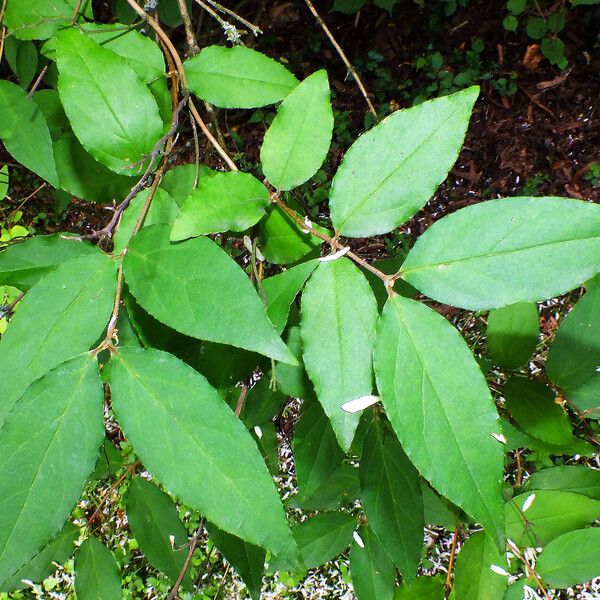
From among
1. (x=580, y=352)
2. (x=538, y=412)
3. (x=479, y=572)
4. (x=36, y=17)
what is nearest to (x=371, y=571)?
(x=479, y=572)

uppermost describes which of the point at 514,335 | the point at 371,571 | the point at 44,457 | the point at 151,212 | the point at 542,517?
the point at 151,212

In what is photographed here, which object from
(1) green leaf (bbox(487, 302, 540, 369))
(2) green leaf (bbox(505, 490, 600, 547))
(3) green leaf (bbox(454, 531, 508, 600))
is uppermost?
(1) green leaf (bbox(487, 302, 540, 369))

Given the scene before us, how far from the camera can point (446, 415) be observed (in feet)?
1.77

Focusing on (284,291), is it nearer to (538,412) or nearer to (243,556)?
(243,556)

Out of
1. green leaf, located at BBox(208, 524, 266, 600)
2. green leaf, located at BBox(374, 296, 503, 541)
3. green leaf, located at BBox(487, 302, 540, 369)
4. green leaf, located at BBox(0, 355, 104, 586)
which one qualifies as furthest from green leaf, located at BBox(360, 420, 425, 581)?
green leaf, located at BBox(0, 355, 104, 586)

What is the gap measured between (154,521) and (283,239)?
31.2 inches

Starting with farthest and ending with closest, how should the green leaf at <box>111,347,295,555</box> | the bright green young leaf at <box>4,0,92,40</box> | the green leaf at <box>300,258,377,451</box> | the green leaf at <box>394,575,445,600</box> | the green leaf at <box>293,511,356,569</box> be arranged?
the green leaf at <box>293,511,356,569</box>
the green leaf at <box>394,575,445,600</box>
the bright green young leaf at <box>4,0,92,40</box>
the green leaf at <box>300,258,377,451</box>
the green leaf at <box>111,347,295,555</box>

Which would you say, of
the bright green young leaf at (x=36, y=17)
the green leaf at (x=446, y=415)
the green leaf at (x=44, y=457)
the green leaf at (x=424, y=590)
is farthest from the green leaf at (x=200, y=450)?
the green leaf at (x=424, y=590)

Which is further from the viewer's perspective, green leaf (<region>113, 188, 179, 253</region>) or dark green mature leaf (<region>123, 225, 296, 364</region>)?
green leaf (<region>113, 188, 179, 253</region>)

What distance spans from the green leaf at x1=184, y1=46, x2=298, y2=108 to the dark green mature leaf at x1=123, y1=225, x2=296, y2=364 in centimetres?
30

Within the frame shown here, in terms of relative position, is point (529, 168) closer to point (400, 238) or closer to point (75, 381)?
point (400, 238)

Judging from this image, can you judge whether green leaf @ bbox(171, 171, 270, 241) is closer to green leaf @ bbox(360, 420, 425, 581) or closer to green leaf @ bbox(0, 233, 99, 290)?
green leaf @ bbox(0, 233, 99, 290)

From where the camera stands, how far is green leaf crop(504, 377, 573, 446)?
42.3 inches

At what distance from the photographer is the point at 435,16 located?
7.02 ft
